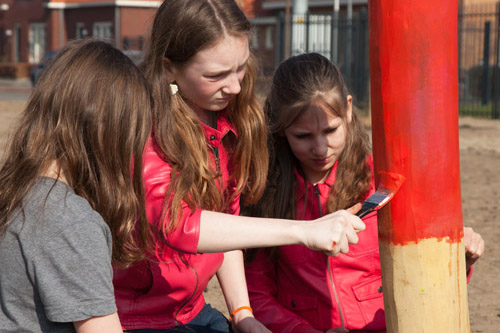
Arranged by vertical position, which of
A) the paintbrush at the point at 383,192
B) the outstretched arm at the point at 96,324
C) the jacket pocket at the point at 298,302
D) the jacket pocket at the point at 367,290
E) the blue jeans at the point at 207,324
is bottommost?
the blue jeans at the point at 207,324

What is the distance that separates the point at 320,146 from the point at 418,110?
737mm

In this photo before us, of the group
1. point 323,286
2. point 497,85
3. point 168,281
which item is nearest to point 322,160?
point 323,286

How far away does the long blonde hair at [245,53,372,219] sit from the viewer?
261 centimetres

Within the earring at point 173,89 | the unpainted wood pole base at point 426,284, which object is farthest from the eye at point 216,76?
the unpainted wood pole base at point 426,284

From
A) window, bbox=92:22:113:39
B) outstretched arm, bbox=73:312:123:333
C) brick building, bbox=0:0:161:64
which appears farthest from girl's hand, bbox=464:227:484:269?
window, bbox=92:22:113:39

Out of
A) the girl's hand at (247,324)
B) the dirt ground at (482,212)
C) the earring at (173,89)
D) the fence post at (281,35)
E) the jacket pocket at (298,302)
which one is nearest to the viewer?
the earring at (173,89)

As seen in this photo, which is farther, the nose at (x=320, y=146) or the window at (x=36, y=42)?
the window at (x=36, y=42)

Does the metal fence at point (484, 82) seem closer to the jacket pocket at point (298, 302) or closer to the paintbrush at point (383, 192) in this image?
the jacket pocket at point (298, 302)

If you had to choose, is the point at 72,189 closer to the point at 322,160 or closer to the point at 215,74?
the point at 215,74

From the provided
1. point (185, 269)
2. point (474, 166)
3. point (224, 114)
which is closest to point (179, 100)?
point (224, 114)

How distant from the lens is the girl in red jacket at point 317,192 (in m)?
→ 2.60

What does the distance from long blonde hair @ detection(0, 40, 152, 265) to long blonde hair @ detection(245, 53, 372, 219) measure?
77cm

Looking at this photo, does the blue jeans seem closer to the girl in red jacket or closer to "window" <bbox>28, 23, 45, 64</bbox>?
the girl in red jacket

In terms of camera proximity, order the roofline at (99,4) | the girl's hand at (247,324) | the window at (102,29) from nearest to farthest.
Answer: the girl's hand at (247,324)
the roofline at (99,4)
the window at (102,29)
